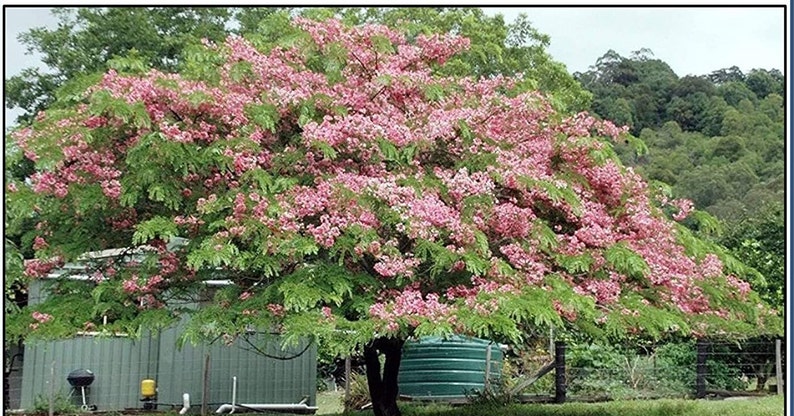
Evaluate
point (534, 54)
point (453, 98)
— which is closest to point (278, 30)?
point (453, 98)

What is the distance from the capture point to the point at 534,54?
1633 cm

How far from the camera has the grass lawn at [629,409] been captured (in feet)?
28.8

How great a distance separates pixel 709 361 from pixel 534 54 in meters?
6.84

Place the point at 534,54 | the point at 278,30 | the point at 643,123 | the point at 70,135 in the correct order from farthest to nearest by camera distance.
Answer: the point at 643,123
the point at 534,54
the point at 278,30
the point at 70,135

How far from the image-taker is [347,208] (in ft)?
20.2

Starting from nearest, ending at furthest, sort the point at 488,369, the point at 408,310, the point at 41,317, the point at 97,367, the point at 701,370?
the point at 408,310 < the point at 41,317 < the point at 97,367 < the point at 701,370 < the point at 488,369

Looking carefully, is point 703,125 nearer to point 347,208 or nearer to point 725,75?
point 725,75

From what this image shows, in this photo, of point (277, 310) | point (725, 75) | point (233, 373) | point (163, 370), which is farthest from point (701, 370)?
point (725, 75)

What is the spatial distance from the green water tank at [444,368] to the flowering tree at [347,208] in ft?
15.9

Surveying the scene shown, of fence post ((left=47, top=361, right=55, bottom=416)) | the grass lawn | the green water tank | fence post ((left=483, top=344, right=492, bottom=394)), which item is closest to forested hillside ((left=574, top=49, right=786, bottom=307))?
the green water tank

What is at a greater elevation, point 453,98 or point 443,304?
point 453,98

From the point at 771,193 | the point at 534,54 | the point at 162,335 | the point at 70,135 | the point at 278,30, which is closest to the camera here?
the point at 70,135

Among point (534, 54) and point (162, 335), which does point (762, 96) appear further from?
point (162, 335)

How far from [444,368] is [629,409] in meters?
2.74
